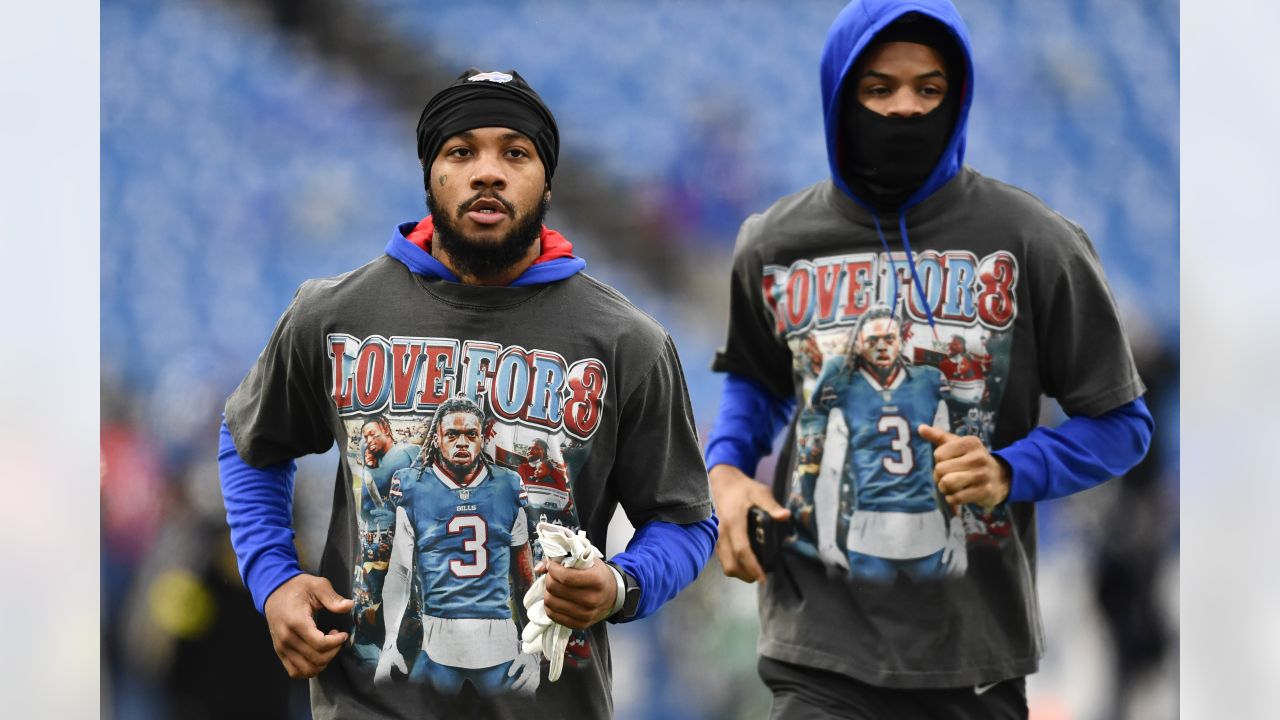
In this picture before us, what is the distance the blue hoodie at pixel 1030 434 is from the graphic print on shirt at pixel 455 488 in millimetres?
932

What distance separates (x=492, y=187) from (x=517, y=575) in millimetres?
697

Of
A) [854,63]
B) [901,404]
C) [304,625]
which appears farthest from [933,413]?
[304,625]

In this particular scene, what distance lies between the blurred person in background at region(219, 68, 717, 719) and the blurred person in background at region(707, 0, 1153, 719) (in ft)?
1.82

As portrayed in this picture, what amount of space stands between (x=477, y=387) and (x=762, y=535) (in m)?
0.87

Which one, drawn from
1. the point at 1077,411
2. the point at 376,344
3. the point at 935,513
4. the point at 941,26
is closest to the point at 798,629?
the point at 935,513

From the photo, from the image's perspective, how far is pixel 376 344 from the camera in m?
2.56

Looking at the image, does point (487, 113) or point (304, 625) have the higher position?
point (487, 113)

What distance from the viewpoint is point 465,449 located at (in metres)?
2.54

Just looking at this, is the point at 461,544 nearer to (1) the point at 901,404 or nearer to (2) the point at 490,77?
(2) the point at 490,77

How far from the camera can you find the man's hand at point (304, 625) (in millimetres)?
2451

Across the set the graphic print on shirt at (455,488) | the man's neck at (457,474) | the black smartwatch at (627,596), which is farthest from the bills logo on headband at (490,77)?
the black smartwatch at (627,596)

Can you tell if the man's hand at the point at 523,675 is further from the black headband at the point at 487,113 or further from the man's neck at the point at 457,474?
the black headband at the point at 487,113

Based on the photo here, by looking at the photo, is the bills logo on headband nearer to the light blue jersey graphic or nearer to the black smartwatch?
the light blue jersey graphic
